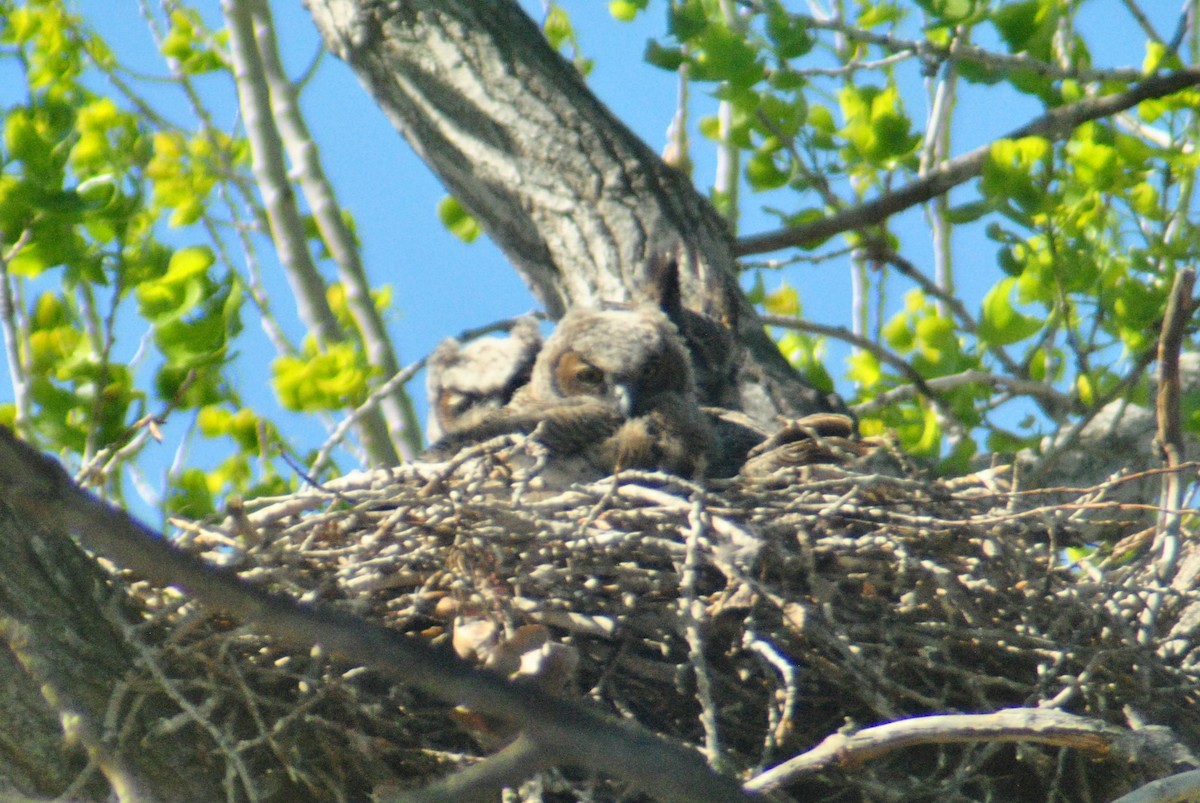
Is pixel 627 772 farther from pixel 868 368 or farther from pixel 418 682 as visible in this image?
pixel 868 368

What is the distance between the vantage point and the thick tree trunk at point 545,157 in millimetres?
4012

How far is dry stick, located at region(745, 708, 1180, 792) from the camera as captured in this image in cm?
158

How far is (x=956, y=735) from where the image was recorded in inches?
62.2

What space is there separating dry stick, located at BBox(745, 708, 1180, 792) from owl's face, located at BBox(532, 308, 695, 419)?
1726 mm

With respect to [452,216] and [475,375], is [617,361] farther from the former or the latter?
[452,216]

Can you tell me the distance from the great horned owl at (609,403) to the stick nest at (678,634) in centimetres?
51

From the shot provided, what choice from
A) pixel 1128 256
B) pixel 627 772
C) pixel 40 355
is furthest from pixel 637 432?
pixel 627 772

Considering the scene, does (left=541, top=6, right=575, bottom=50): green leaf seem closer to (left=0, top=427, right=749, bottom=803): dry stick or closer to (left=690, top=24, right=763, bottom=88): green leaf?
(left=690, top=24, right=763, bottom=88): green leaf

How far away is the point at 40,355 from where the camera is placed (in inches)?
125

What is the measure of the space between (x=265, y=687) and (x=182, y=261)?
1150 mm

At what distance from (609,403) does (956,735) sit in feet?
6.17

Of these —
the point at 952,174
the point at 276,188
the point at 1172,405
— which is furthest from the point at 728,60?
the point at 276,188

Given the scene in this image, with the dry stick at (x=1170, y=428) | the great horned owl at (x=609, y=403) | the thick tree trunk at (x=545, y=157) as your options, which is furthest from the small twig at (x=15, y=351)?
the dry stick at (x=1170, y=428)

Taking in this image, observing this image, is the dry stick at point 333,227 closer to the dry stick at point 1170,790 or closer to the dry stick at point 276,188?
the dry stick at point 276,188
